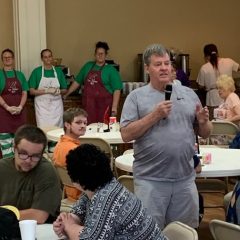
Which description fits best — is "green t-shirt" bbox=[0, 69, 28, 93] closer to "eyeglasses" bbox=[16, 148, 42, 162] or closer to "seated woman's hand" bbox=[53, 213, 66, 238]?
"eyeglasses" bbox=[16, 148, 42, 162]

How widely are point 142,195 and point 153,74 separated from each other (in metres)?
0.69

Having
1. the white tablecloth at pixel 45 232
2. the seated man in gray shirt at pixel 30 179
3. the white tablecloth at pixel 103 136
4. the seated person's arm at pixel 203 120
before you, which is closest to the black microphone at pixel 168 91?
the seated person's arm at pixel 203 120

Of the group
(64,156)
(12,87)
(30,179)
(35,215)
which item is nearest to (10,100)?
(12,87)

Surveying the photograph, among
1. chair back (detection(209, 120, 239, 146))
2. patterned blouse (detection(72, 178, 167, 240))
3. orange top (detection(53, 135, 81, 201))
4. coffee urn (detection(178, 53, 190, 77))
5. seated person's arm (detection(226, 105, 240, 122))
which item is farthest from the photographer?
coffee urn (detection(178, 53, 190, 77))

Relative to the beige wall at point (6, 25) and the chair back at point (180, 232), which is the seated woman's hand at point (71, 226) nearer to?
the chair back at point (180, 232)

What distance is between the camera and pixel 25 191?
2.93 metres

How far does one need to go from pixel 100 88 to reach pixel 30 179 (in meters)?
4.81

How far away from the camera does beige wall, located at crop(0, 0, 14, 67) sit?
805 cm

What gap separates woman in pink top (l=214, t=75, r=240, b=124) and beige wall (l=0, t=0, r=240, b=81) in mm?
2679

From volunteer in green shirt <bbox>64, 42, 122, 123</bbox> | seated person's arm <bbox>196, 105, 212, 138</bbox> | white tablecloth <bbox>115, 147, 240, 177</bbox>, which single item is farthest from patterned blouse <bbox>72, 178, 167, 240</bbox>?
volunteer in green shirt <bbox>64, 42, 122, 123</bbox>

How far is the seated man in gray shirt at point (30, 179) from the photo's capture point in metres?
2.87

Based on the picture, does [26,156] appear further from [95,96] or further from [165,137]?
[95,96]

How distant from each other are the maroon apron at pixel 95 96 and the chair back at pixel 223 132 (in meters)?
2.11

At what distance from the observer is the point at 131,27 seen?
8898 millimetres
